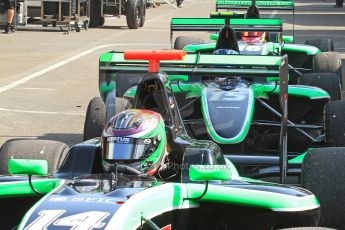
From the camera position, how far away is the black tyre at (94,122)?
8.54m

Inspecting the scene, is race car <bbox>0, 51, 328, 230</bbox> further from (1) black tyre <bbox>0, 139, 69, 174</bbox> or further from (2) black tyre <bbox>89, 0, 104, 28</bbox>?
(2) black tyre <bbox>89, 0, 104, 28</bbox>

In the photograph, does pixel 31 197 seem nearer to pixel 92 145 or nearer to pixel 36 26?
pixel 92 145

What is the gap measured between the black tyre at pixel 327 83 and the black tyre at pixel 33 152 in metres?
4.08

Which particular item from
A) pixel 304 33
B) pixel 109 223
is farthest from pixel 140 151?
pixel 304 33

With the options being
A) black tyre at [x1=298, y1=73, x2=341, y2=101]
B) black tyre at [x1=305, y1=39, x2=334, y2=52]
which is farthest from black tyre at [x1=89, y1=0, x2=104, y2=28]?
black tyre at [x1=298, y1=73, x2=341, y2=101]

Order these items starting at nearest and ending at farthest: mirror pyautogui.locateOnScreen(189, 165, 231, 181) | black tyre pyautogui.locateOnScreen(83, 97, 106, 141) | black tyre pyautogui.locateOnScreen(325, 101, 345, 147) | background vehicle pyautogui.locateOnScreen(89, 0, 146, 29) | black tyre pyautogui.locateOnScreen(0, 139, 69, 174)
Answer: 1. mirror pyautogui.locateOnScreen(189, 165, 231, 181)
2. black tyre pyautogui.locateOnScreen(0, 139, 69, 174)
3. black tyre pyautogui.locateOnScreen(325, 101, 345, 147)
4. black tyre pyautogui.locateOnScreen(83, 97, 106, 141)
5. background vehicle pyautogui.locateOnScreen(89, 0, 146, 29)

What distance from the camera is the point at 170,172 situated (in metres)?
6.20

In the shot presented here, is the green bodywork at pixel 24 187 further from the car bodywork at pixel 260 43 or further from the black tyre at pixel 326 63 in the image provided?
the black tyre at pixel 326 63

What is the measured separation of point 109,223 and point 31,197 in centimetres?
131

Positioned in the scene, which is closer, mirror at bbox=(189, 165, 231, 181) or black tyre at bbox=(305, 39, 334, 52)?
mirror at bbox=(189, 165, 231, 181)

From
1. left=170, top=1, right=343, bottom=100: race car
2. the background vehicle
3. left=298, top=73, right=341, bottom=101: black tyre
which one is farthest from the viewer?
the background vehicle

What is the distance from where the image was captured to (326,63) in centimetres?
1255

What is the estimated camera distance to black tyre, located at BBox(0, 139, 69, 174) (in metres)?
6.98

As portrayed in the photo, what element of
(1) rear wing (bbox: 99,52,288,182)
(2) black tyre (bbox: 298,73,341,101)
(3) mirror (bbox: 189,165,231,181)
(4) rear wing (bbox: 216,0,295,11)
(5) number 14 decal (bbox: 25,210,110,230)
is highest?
(4) rear wing (bbox: 216,0,295,11)
